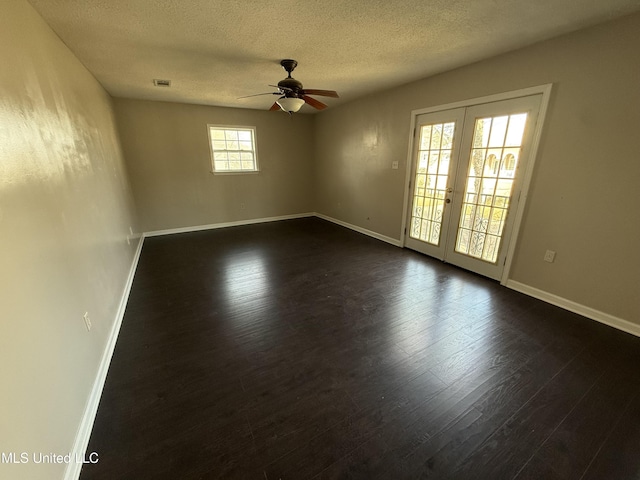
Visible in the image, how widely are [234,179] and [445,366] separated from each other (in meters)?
5.29

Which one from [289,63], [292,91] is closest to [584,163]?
[292,91]

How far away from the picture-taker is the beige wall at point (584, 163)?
213cm

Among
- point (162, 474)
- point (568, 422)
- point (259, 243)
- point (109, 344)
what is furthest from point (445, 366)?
point (259, 243)

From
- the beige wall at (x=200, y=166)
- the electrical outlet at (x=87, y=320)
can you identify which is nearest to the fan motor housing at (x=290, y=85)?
the electrical outlet at (x=87, y=320)

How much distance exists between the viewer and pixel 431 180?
3.82 meters

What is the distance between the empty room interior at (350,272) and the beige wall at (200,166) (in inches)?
26.8

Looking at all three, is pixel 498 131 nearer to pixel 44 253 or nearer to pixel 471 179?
pixel 471 179

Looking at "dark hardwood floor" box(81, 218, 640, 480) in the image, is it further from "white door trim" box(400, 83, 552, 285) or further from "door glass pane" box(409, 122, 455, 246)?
"door glass pane" box(409, 122, 455, 246)

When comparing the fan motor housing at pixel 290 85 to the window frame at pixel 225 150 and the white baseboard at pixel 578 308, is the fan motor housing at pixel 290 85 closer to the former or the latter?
the window frame at pixel 225 150

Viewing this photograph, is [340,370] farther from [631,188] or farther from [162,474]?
[631,188]

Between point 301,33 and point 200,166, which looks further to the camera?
point 200,166

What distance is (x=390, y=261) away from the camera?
385 centimetres

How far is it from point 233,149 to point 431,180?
13.5 feet

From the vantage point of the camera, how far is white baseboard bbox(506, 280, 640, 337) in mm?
2275
